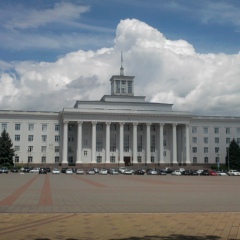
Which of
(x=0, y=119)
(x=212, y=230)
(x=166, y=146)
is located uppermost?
(x=0, y=119)

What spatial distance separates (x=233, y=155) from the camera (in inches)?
3979

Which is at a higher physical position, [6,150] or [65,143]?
[65,143]

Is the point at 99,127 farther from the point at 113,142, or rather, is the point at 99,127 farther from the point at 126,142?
the point at 126,142

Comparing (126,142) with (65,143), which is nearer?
(65,143)

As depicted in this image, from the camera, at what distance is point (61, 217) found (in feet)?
44.9

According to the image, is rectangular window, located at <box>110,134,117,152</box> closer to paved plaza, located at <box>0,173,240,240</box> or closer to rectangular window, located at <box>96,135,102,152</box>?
rectangular window, located at <box>96,135,102,152</box>

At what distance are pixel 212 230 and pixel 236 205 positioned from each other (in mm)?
7261

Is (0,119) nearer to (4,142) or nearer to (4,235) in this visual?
(4,142)

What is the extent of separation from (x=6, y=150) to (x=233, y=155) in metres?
55.0

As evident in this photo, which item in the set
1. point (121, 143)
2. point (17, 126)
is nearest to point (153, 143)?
point (121, 143)

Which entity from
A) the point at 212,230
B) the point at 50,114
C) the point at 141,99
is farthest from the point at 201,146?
the point at 212,230

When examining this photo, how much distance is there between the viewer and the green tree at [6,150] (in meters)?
89.2

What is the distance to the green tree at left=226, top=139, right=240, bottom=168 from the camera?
330 feet

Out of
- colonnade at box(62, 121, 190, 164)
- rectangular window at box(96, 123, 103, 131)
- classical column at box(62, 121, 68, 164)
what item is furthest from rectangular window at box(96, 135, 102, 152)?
classical column at box(62, 121, 68, 164)
